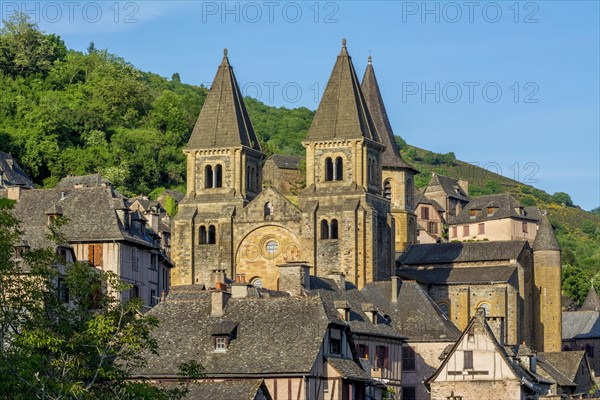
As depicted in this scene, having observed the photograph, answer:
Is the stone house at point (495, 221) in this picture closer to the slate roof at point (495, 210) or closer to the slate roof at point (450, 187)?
the slate roof at point (495, 210)

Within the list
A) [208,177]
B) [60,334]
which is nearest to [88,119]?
[208,177]

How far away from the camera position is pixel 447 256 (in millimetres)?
110125

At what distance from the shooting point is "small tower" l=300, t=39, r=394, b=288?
94562 mm

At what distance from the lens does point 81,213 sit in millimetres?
77938

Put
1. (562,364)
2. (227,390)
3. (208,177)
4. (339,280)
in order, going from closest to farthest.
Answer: (227,390), (339,280), (562,364), (208,177)

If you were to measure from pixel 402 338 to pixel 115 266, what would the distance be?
1366 cm

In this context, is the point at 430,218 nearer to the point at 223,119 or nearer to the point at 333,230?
the point at 223,119

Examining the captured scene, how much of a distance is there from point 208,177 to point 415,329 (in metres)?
22.8

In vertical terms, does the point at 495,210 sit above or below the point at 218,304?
above

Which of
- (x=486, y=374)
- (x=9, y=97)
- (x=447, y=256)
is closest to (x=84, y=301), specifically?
(x=486, y=374)

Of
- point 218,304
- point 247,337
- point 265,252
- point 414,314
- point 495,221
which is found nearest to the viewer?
point 247,337

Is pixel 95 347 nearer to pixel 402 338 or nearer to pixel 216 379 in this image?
pixel 216 379

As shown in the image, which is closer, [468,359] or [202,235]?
[468,359]

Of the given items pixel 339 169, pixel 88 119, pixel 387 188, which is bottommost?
pixel 339 169
